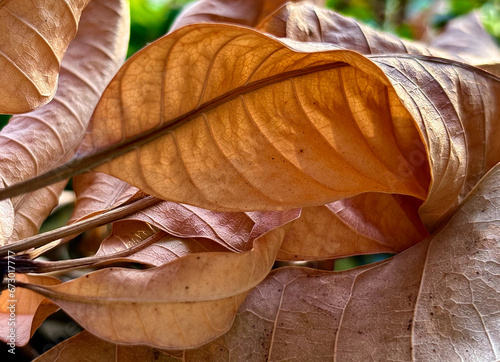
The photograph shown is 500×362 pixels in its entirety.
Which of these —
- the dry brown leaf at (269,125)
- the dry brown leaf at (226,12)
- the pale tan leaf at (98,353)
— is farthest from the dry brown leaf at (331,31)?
the pale tan leaf at (98,353)

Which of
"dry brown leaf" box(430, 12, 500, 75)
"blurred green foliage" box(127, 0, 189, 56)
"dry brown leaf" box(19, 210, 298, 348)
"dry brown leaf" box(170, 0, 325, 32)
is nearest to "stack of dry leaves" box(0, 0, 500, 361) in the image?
"dry brown leaf" box(19, 210, 298, 348)

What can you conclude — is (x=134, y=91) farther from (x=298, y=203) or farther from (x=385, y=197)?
(x=385, y=197)

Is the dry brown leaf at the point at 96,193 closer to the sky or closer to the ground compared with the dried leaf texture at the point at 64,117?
closer to the ground

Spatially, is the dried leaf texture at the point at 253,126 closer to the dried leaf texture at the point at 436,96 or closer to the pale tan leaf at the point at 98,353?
the dried leaf texture at the point at 436,96

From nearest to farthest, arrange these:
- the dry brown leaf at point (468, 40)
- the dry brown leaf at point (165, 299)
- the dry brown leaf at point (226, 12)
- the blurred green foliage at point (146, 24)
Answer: the dry brown leaf at point (165, 299) → the dry brown leaf at point (226, 12) → the dry brown leaf at point (468, 40) → the blurred green foliage at point (146, 24)

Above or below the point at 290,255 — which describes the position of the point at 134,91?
above

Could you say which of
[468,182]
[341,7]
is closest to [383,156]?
[468,182]
